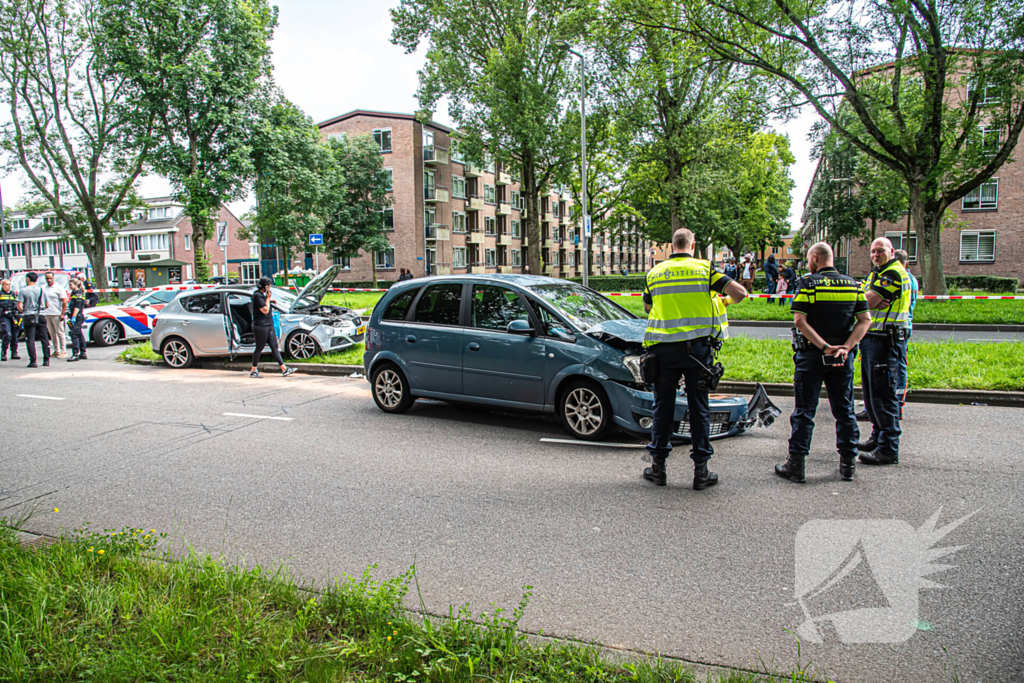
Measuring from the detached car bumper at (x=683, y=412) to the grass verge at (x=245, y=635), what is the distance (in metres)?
3.23

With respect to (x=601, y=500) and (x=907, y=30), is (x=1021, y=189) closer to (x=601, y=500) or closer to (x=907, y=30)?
(x=907, y=30)

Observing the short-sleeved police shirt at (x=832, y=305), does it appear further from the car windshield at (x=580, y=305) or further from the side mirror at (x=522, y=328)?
the side mirror at (x=522, y=328)

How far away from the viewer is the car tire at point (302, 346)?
496 inches

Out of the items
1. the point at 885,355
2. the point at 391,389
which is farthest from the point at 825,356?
the point at 391,389

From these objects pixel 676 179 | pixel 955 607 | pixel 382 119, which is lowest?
pixel 955 607

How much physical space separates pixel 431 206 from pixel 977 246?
3703 cm

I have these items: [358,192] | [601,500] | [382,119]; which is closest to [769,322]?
[601,500]

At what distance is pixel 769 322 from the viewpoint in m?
18.1

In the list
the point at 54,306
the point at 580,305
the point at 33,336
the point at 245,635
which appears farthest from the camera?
the point at 54,306

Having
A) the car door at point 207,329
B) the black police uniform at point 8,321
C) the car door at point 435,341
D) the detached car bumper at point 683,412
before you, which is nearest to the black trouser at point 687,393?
the detached car bumper at point 683,412

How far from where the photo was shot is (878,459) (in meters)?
5.62

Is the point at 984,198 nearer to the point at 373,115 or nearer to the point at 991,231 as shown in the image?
the point at 991,231

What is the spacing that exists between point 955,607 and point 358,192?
47.9 m

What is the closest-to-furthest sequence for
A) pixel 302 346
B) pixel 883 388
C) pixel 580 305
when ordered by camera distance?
pixel 883 388
pixel 580 305
pixel 302 346
